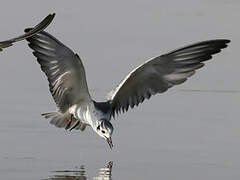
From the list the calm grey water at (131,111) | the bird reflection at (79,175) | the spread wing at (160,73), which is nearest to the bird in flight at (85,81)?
the spread wing at (160,73)

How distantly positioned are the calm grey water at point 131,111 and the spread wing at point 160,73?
0.25 meters

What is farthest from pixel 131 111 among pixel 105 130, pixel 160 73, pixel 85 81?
pixel 105 130

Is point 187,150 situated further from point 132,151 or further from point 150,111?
point 150,111

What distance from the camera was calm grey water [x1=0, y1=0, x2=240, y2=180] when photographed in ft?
31.0

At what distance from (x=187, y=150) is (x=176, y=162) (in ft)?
1.37

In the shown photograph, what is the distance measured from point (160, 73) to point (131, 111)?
0.83 m

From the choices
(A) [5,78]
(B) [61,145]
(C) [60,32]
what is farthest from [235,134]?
(C) [60,32]

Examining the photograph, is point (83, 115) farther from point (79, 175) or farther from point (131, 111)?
point (79, 175)

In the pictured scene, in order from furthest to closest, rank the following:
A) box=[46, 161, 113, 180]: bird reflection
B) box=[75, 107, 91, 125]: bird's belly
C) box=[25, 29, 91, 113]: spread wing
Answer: box=[75, 107, 91, 125]: bird's belly → box=[25, 29, 91, 113]: spread wing → box=[46, 161, 113, 180]: bird reflection

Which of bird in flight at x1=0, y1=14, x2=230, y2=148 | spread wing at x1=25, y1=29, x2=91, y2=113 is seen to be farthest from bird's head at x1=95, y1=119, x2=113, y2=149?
spread wing at x1=25, y1=29, x2=91, y2=113

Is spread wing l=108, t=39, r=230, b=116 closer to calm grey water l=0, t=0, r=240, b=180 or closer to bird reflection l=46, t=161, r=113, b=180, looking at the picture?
calm grey water l=0, t=0, r=240, b=180

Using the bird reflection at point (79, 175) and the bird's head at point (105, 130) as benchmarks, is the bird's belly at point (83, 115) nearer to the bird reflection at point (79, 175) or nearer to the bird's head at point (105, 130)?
the bird's head at point (105, 130)

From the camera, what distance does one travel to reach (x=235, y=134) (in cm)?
1052

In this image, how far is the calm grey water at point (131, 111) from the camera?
9.46 m
